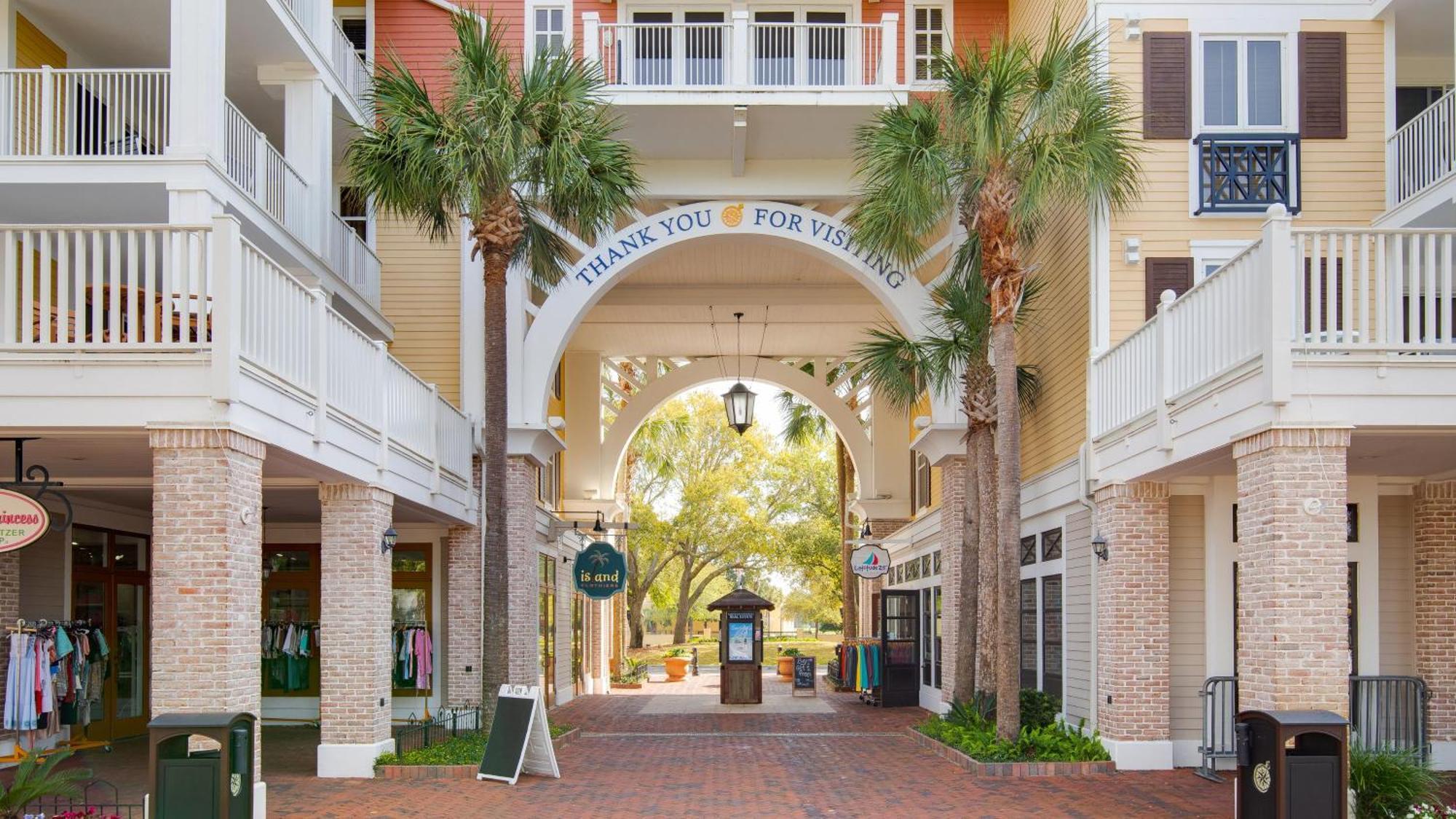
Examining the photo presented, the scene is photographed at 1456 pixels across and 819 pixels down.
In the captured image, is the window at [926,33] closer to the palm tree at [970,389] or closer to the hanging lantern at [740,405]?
the palm tree at [970,389]

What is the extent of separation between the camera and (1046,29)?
19.2m

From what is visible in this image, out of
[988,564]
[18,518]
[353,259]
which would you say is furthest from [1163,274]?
[18,518]

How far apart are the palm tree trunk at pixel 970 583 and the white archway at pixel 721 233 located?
2494 mm

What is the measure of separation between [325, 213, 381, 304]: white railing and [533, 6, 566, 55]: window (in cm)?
388

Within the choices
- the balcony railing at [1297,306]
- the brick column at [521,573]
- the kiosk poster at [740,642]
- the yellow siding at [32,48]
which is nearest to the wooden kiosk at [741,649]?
the kiosk poster at [740,642]

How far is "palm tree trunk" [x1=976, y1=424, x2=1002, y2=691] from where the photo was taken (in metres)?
18.5

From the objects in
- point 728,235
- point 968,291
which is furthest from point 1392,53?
point 728,235

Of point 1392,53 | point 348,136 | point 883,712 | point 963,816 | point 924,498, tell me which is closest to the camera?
point 963,816

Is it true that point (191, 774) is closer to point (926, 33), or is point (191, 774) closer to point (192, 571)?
point (192, 571)

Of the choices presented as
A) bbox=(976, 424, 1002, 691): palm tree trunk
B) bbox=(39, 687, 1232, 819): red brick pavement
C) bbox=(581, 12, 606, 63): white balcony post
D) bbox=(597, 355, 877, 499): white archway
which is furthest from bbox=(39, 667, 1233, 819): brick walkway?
bbox=(597, 355, 877, 499): white archway

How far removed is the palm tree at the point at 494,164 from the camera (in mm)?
16438

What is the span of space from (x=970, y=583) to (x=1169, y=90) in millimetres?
7221

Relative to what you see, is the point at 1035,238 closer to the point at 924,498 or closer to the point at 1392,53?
the point at 1392,53

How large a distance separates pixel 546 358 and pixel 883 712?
31.0ft
